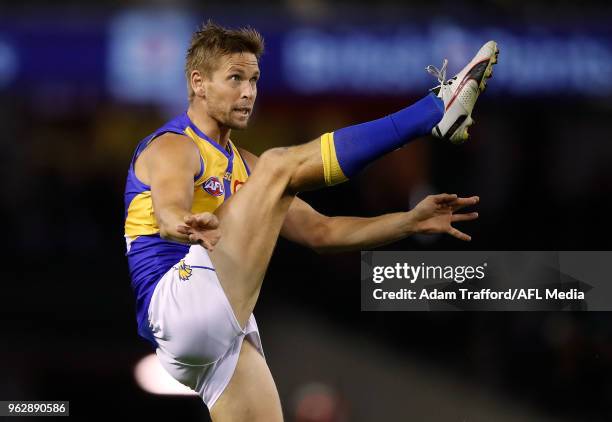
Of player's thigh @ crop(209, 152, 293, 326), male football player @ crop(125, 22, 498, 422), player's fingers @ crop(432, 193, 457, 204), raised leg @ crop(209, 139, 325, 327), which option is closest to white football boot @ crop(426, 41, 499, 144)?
male football player @ crop(125, 22, 498, 422)

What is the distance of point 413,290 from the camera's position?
6.36 m

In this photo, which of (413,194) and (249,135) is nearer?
(413,194)

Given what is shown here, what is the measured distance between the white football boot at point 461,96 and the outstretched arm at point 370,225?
0.33 m

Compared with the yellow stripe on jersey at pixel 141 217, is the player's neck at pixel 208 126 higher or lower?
higher

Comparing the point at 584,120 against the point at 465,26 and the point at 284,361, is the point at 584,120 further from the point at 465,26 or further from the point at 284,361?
the point at 284,361

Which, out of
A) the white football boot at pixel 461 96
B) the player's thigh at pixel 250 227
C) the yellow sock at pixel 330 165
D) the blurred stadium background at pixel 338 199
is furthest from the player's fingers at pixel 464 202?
the blurred stadium background at pixel 338 199

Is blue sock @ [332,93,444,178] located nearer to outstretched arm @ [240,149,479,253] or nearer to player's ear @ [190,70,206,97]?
outstretched arm @ [240,149,479,253]

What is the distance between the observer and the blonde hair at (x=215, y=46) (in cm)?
488

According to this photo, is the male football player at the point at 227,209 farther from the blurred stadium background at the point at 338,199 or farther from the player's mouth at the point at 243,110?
the blurred stadium background at the point at 338,199

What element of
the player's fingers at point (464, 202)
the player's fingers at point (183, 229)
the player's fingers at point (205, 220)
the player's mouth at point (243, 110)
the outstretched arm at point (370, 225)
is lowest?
the player's fingers at point (183, 229)

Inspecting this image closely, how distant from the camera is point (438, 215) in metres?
4.65

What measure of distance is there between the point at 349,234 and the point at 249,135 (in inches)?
250

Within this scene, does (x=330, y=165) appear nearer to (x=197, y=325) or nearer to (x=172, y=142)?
(x=172, y=142)

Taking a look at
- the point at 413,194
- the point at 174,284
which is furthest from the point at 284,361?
the point at 174,284
